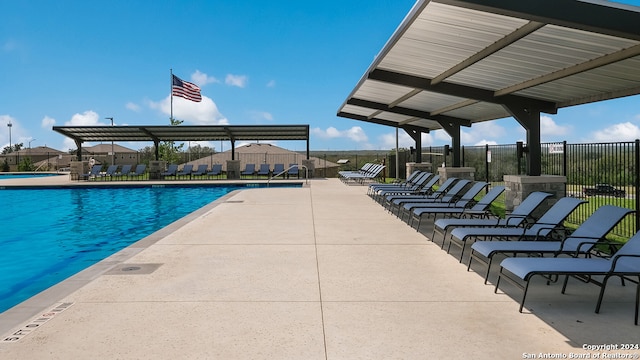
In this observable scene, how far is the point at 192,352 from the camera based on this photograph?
327cm

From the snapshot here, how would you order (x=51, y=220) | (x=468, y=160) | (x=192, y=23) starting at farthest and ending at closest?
(x=192, y=23)
(x=468, y=160)
(x=51, y=220)

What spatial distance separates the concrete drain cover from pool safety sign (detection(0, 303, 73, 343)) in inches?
45.0

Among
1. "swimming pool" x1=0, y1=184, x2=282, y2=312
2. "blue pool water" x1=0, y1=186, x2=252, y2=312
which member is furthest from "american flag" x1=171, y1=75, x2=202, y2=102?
"blue pool water" x1=0, y1=186, x2=252, y2=312

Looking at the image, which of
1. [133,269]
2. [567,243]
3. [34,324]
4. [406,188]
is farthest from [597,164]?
[34,324]

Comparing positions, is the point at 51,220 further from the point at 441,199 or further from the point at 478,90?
the point at 478,90

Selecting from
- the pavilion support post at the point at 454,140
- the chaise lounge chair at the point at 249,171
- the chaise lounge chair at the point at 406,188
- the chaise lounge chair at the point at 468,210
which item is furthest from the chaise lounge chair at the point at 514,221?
the chaise lounge chair at the point at 249,171

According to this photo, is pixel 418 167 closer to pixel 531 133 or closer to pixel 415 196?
pixel 415 196

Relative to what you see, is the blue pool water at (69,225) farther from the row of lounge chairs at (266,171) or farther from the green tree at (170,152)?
the green tree at (170,152)

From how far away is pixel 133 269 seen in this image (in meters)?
5.64

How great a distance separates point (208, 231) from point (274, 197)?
22.2 ft

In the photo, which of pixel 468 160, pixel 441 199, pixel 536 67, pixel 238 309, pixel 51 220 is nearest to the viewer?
pixel 238 309

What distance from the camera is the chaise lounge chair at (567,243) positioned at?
491cm

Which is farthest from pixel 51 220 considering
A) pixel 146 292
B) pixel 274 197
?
pixel 146 292

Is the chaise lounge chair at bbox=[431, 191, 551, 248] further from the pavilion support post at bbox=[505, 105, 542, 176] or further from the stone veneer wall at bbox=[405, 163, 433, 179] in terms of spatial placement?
the stone veneer wall at bbox=[405, 163, 433, 179]
